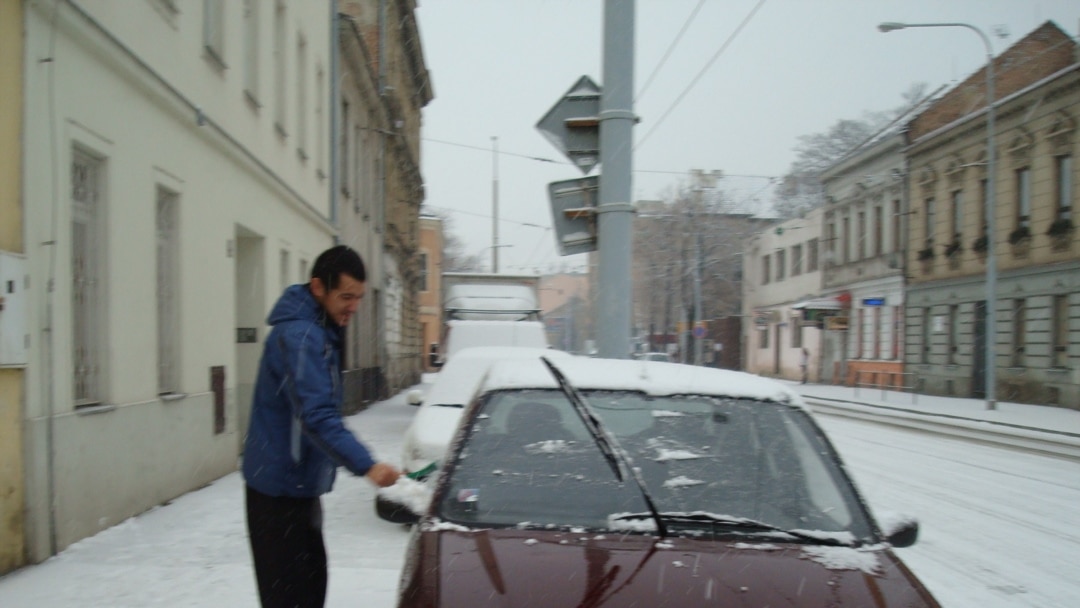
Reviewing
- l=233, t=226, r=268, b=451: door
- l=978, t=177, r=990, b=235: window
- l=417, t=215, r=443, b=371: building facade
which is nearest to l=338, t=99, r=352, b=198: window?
l=233, t=226, r=268, b=451: door

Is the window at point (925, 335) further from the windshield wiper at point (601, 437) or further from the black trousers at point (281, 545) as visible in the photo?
the black trousers at point (281, 545)

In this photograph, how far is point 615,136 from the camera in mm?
7887

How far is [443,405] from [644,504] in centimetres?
554

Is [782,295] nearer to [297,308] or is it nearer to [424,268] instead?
[424,268]

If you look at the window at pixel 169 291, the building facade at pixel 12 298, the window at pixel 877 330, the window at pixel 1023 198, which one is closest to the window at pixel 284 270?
the window at pixel 169 291

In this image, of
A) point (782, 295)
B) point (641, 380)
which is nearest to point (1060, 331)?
point (782, 295)

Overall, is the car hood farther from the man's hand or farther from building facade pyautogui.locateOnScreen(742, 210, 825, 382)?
building facade pyautogui.locateOnScreen(742, 210, 825, 382)

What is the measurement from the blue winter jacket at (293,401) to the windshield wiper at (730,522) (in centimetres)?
97

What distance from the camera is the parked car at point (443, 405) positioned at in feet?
24.2

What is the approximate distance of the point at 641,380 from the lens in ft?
11.7

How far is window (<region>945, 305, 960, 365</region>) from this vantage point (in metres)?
34.2

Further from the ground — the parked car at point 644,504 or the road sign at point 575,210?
the road sign at point 575,210

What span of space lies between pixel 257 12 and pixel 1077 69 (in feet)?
75.6

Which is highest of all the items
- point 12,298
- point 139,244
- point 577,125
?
point 577,125
